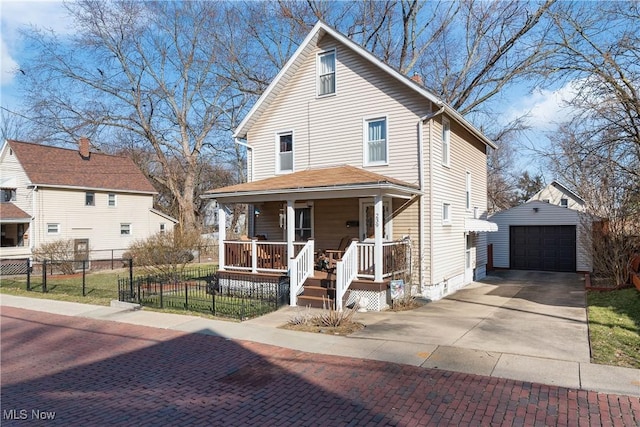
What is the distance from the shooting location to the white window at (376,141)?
13.6m

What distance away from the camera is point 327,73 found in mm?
14789

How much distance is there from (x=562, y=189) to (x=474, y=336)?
2492cm

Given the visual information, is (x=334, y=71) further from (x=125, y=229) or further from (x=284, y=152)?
(x=125, y=229)

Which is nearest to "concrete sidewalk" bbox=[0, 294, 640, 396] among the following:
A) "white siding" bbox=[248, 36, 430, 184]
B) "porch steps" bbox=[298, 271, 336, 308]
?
"porch steps" bbox=[298, 271, 336, 308]

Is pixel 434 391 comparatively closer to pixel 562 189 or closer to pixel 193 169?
pixel 562 189

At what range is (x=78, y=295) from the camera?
561 inches

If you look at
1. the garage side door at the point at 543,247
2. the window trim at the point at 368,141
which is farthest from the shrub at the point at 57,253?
the garage side door at the point at 543,247

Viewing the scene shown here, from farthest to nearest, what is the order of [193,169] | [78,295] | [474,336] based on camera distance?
[193,169] → [78,295] → [474,336]

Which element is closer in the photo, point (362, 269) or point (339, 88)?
point (362, 269)

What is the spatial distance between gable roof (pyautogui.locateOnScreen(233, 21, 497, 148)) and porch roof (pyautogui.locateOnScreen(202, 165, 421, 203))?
282cm

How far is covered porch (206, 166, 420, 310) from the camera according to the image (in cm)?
1126

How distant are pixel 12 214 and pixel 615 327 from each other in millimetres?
29606

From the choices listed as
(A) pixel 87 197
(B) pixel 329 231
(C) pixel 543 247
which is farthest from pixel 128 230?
(C) pixel 543 247

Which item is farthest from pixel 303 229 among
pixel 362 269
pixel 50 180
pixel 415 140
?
pixel 50 180
